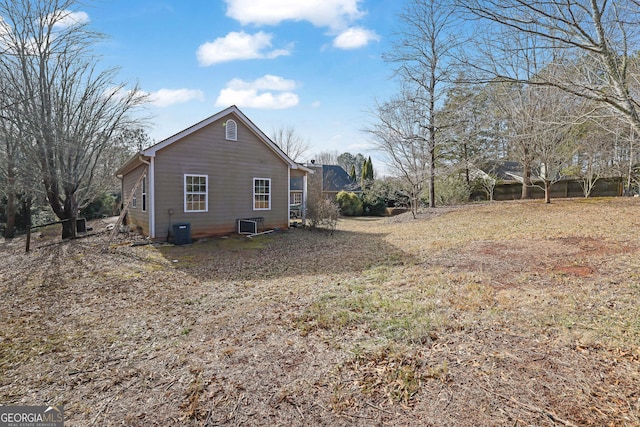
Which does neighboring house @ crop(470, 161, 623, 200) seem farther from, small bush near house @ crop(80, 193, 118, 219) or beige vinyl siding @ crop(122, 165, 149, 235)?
small bush near house @ crop(80, 193, 118, 219)

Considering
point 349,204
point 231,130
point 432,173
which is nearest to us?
point 231,130

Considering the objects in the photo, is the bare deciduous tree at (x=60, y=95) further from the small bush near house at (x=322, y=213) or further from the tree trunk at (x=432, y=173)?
the tree trunk at (x=432, y=173)

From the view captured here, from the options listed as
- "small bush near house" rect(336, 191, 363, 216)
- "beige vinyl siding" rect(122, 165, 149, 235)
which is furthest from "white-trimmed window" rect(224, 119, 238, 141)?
"small bush near house" rect(336, 191, 363, 216)

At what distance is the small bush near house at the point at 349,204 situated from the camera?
24.5m

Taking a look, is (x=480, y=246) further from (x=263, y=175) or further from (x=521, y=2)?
(x=263, y=175)

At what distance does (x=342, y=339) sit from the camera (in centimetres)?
362

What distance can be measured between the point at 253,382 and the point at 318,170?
89.3ft

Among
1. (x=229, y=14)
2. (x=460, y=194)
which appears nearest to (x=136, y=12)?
(x=229, y=14)

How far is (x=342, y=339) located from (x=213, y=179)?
9587mm

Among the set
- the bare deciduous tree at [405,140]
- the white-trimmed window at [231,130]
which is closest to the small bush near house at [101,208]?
the white-trimmed window at [231,130]

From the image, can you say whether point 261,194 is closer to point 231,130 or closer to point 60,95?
point 231,130

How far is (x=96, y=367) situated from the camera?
328 centimetres

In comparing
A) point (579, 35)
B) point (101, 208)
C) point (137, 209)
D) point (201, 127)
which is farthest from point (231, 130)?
point (101, 208)

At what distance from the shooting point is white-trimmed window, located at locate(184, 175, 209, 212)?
1115 cm
